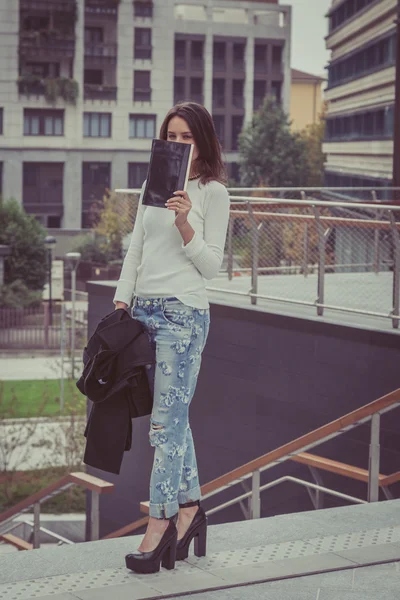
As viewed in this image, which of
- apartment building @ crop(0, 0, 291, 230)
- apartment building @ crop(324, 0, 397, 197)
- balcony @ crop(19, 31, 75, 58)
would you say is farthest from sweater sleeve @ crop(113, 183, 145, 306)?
balcony @ crop(19, 31, 75, 58)

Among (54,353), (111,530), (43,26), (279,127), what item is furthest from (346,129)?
(111,530)

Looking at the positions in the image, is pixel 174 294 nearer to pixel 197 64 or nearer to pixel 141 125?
pixel 141 125

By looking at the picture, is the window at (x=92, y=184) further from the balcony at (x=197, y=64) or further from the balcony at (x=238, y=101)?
the balcony at (x=238, y=101)

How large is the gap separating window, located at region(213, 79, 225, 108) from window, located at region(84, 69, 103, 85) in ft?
28.0

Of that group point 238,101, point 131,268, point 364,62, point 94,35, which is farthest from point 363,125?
point 131,268

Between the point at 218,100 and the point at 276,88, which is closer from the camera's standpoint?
the point at 218,100

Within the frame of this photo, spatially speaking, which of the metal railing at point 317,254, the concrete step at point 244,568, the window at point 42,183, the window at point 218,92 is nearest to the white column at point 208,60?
the window at point 218,92

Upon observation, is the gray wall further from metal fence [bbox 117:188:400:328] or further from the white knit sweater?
the white knit sweater

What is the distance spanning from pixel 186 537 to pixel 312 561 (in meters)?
0.66

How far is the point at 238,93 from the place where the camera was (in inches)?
3410

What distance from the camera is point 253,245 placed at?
11.2 metres

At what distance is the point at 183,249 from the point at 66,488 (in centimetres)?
612

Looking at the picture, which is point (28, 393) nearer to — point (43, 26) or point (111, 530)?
point (111, 530)

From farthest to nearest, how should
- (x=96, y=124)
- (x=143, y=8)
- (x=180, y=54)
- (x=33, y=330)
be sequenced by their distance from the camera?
1. (x=180, y=54)
2. (x=96, y=124)
3. (x=143, y=8)
4. (x=33, y=330)
